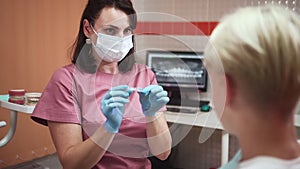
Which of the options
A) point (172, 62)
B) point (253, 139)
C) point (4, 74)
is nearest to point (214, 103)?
point (253, 139)

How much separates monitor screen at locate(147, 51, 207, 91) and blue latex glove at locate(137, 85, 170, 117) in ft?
1.97

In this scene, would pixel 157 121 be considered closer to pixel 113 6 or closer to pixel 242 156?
pixel 113 6

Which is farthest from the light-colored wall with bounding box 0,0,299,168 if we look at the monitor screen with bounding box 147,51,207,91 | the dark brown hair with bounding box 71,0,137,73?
the dark brown hair with bounding box 71,0,137,73

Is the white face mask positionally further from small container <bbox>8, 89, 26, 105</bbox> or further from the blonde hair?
small container <bbox>8, 89, 26, 105</bbox>

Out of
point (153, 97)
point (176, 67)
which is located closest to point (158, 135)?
point (153, 97)

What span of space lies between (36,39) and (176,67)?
1795 millimetres

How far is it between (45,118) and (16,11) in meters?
2.16

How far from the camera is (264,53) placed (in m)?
0.59

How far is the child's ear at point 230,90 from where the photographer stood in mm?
627

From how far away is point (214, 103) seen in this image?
71 cm

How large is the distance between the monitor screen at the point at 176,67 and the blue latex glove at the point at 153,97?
0.60 meters

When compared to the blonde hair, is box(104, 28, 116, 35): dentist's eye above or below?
below

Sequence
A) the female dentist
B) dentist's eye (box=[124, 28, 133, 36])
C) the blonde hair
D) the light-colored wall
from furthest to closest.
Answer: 1. the light-colored wall
2. dentist's eye (box=[124, 28, 133, 36])
3. the female dentist
4. the blonde hair

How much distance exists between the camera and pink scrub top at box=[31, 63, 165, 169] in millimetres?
1217
